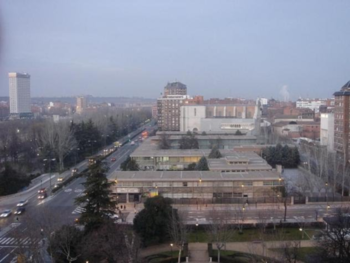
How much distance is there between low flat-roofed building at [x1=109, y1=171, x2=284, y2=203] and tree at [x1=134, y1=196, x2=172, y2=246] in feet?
6.96

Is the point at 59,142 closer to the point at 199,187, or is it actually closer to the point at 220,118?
the point at 199,187

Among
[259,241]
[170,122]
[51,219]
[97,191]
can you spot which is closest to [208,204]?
[259,241]

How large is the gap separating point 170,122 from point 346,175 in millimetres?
14619

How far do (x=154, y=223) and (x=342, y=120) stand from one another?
8.19 m

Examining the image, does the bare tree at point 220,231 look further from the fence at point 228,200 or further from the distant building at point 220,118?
the distant building at point 220,118

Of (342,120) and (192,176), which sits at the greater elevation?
(342,120)

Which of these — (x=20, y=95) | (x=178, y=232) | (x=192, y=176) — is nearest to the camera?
(x=178, y=232)

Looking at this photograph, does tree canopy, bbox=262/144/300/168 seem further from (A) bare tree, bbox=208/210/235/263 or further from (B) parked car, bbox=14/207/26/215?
(B) parked car, bbox=14/207/26/215

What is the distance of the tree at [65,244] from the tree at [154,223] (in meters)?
1.02

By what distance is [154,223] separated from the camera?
5.70 metres

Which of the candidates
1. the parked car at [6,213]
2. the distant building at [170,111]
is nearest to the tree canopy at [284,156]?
the parked car at [6,213]

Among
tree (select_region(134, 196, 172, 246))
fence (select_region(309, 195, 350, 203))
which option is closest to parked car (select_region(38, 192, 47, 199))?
tree (select_region(134, 196, 172, 246))

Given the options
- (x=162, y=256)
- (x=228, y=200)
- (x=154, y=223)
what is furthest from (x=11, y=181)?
(x=162, y=256)

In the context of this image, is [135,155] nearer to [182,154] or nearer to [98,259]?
[182,154]
